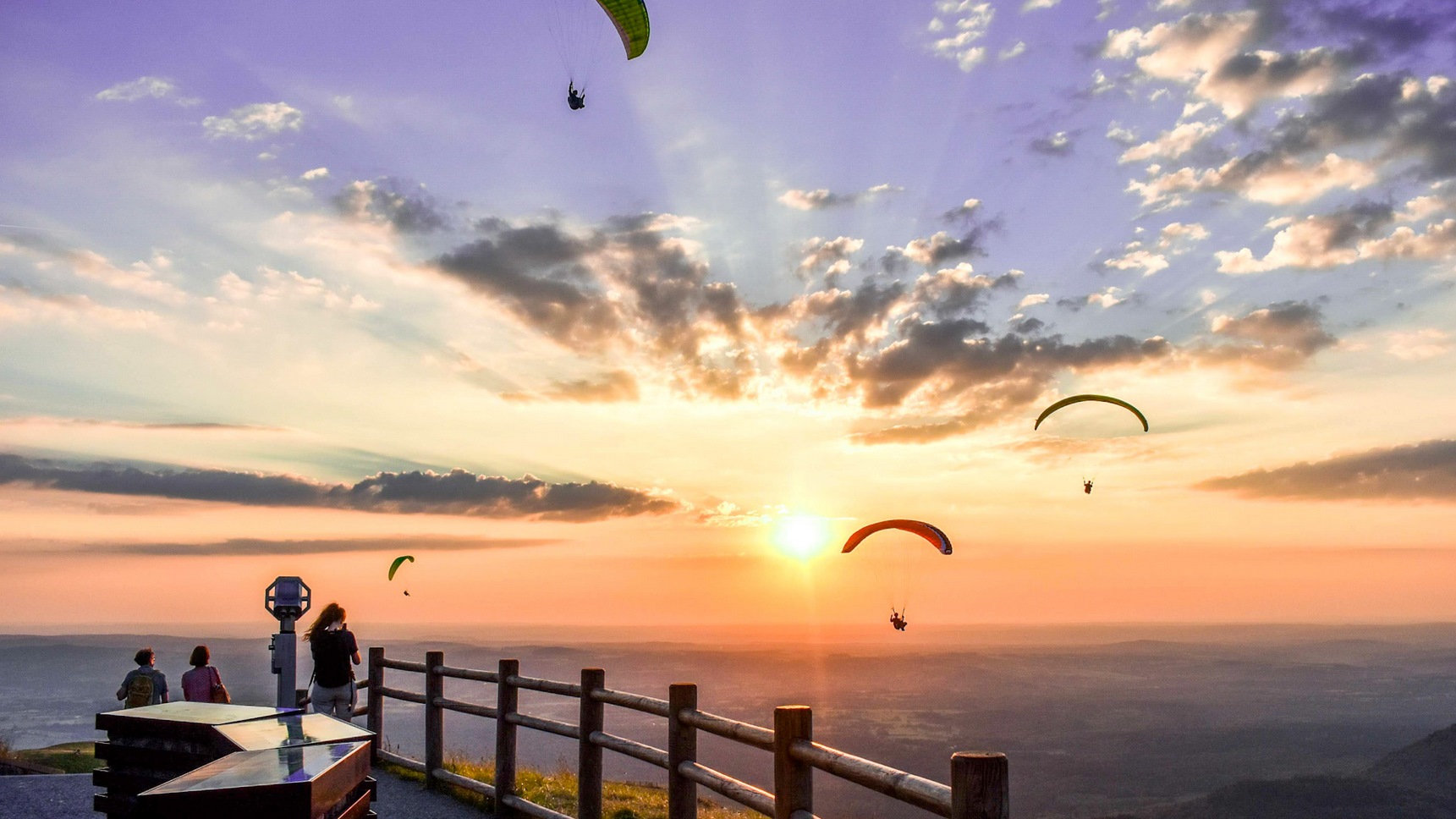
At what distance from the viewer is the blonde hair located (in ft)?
45.6

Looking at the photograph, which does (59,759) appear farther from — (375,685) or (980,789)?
(980,789)

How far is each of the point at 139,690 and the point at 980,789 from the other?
540 inches

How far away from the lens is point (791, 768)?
6.30 m

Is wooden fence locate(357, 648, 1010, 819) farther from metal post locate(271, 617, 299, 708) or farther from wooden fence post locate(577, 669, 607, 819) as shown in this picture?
metal post locate(271, 617, 299, 708)

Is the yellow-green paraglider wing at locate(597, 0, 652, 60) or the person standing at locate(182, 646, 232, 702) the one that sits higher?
the yellow-green paraglider wing at locate(597, 0, 652, 60)

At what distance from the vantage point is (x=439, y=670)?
1348 cm

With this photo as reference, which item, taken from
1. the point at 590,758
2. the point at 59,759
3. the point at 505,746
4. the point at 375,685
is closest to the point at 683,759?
the point at 590,758

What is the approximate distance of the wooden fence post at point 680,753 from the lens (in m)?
8.33

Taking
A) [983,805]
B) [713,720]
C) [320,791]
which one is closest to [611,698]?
[713,720]

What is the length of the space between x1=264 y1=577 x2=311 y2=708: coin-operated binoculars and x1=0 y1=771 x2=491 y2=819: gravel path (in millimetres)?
1881

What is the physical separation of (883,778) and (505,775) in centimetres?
766

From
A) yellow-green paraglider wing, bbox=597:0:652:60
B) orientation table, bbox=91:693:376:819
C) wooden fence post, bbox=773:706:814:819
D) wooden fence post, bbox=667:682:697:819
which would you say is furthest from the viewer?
yellow-green paraglider wing, bbox=597:0:652:60

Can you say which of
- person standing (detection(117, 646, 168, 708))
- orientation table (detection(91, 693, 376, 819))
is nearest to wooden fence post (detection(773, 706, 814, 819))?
orientation table (detection(91, 693, 376, 819))

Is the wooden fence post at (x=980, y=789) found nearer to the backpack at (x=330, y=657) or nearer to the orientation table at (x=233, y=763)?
the orientation table at (x=233, y=763)
